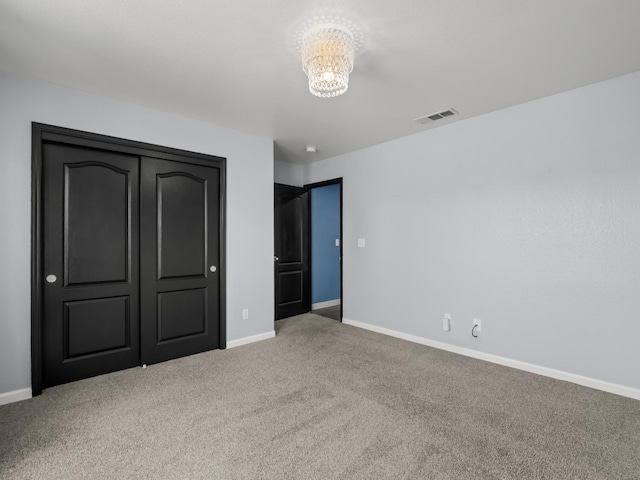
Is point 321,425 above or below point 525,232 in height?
below

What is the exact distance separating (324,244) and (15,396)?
168 inches

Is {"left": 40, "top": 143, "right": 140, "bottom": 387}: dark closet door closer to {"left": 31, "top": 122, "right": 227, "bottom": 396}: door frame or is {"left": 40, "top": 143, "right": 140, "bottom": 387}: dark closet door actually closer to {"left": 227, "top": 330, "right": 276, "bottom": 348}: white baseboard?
{"left": 31, "top": 122, "right": 227, "bottom": 396}: door frame

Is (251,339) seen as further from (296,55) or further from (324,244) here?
(296,55)

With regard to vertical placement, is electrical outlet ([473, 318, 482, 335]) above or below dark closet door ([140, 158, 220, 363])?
below

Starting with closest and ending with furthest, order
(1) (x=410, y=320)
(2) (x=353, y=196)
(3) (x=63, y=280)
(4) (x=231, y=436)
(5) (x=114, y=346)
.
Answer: (4) (x=231, y=436) < (3) (x=63, y=280) < (5) (x=114, y=346) < (1) (x=410, y=320) < (2) (x=353, y=196)

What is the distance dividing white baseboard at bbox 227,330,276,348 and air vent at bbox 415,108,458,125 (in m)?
3.08

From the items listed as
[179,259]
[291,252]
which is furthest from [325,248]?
[179,259]

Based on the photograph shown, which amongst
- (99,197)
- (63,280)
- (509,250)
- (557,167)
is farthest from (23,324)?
(557,167)

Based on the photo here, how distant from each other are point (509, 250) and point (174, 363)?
3.54 m

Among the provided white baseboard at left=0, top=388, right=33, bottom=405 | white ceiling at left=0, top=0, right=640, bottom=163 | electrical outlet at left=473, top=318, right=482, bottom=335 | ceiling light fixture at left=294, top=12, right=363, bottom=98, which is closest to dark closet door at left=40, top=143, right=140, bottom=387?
white baseboard at left=0, top=388, right=33, bottom=405

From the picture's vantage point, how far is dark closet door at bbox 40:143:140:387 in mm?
2738

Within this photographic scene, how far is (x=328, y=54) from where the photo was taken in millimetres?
1971

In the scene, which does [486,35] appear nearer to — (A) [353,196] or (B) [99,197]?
(A) [353,196]

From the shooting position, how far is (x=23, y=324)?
A: 2.57 m
